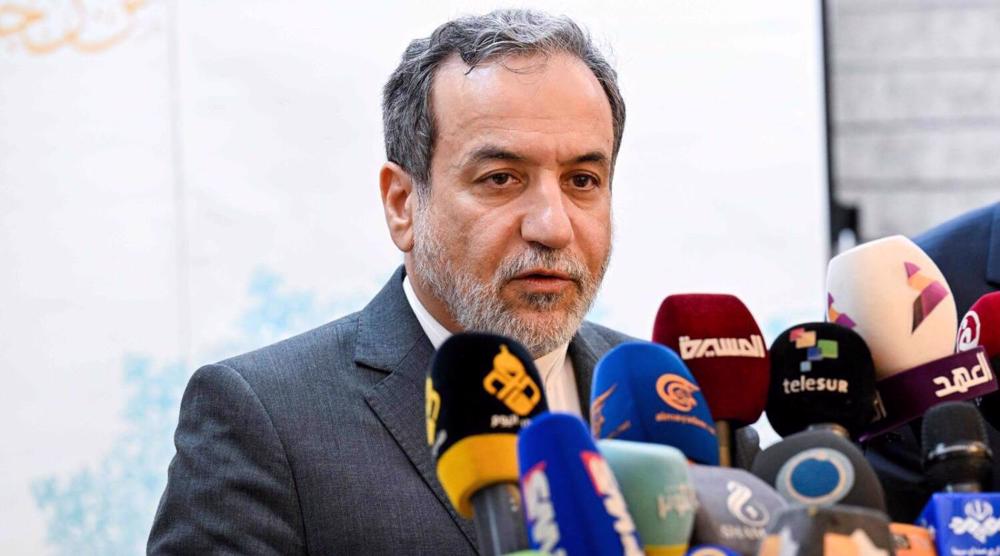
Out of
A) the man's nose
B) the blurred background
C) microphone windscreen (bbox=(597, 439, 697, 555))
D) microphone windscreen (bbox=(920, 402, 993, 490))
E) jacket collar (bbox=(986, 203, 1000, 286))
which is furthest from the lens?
the blurred background

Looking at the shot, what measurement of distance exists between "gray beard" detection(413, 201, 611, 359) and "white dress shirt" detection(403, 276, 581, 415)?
104mm

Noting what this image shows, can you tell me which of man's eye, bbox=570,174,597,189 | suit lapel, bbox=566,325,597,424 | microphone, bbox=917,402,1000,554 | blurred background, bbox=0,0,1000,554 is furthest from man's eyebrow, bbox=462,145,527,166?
blurred background, bbox=0,0,1000,554

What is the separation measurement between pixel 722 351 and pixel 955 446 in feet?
0.85

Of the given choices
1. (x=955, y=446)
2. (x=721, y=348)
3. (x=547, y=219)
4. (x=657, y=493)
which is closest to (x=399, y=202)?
(x=547, y=219)

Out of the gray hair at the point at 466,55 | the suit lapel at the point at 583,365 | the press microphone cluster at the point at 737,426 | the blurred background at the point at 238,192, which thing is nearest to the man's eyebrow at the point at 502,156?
the gray hair at the point at 466,55

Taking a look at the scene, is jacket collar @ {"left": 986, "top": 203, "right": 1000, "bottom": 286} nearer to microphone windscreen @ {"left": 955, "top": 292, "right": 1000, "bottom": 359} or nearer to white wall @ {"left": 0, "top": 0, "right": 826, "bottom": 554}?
white wall @ {"left": 0, "top": 0, "right": 826, "bottom": 554}

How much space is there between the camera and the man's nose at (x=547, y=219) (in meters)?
1.99

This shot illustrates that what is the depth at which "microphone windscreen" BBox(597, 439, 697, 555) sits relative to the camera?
1.06m

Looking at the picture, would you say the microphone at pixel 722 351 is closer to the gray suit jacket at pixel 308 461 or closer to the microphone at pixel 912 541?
the microphone at pixel 912 541

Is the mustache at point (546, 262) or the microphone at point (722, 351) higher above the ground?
the mustache at point (546, 262)

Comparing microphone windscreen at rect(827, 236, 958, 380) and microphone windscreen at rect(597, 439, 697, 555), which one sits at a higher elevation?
microphone windscreen at rect(827, 236, 958, 380)

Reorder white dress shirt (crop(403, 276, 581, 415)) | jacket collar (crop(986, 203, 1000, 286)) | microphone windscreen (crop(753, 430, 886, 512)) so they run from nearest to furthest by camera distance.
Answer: microphone windscreen (crop(753, 430, 886, 512)) < white dress shirt (crop(403, 276, 581, 415)) < jacket collar (crop(986, 203, 1000, 286))

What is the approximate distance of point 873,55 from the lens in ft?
15.0

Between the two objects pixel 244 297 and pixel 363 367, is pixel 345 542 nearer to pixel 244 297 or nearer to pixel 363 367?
pixel 363 367
